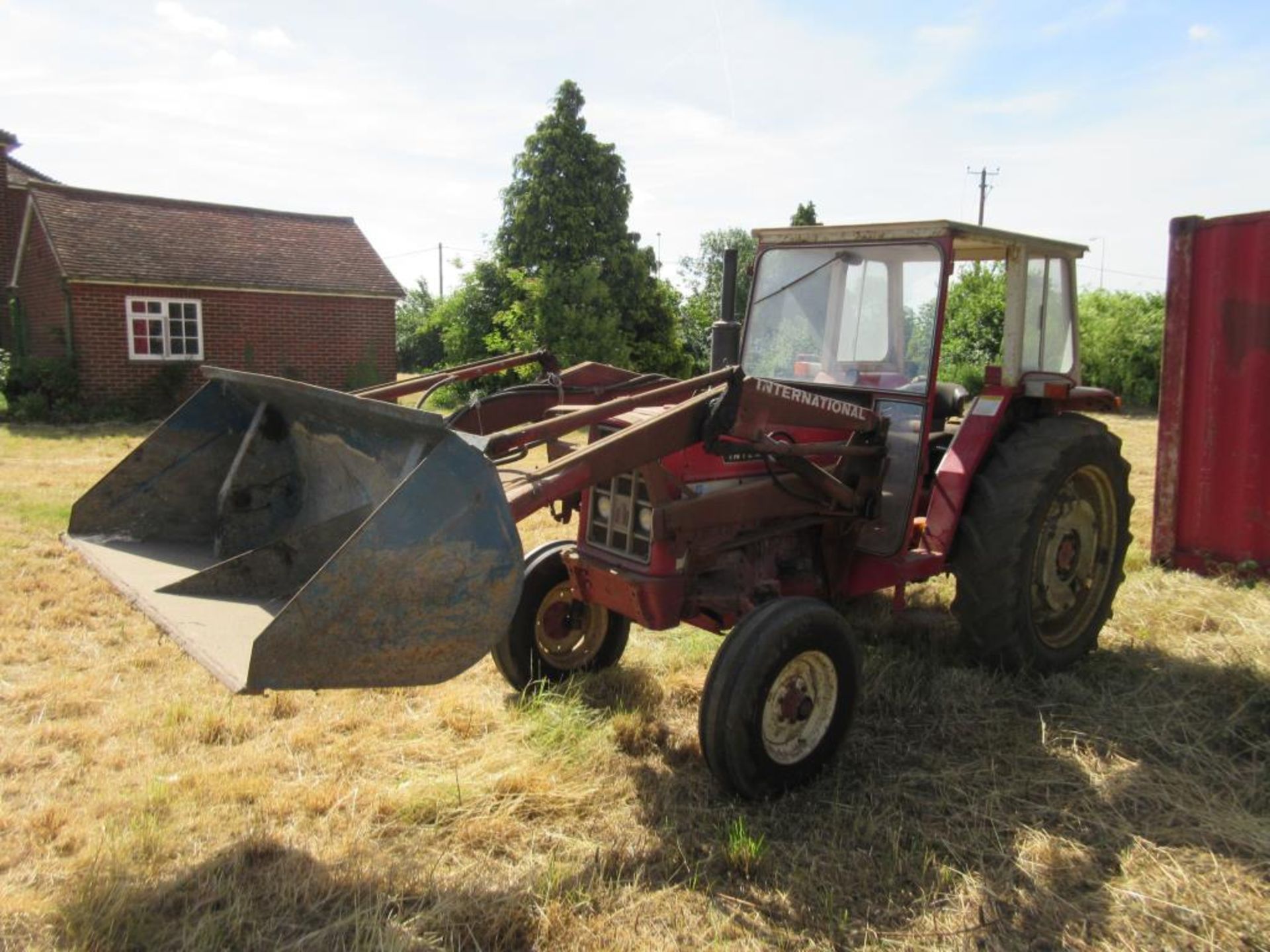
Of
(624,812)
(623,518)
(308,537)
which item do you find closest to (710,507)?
(623,518)

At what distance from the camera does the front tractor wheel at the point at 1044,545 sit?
433 centimetres

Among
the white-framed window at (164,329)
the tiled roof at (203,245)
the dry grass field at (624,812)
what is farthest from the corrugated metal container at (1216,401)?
the white-framed window at (164,329)

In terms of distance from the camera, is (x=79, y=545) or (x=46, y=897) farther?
(x=79, y=545)

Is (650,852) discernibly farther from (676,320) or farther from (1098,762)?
(676,320)

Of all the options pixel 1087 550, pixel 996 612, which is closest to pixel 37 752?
pixel 996 612

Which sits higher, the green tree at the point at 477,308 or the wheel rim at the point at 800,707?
the green tree at the point at 477,308

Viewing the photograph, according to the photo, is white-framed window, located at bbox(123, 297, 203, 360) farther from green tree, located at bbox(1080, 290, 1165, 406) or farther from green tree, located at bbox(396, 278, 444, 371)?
green tree, located at bbox(1080, 290, 1165, 406)

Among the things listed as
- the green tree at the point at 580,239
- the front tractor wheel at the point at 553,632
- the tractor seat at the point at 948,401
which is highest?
the green tree at the point at 580,239

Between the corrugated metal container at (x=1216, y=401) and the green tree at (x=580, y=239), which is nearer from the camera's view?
the corrugated metal container at (x=1216, y=401)

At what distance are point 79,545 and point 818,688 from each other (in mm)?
2889

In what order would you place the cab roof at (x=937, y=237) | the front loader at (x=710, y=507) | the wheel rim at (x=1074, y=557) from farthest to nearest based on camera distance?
the wheel rim at (x=1074, y=557)
the cab roof at (x=937, y=237)
the front loader at (x=710, y=507)

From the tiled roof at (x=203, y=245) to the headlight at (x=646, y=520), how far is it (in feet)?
50.0

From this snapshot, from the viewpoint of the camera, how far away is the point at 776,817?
11.3 feet

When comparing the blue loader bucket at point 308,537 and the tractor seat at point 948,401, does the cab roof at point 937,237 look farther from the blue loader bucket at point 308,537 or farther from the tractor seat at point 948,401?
the blue loader bucket at point 308,537
